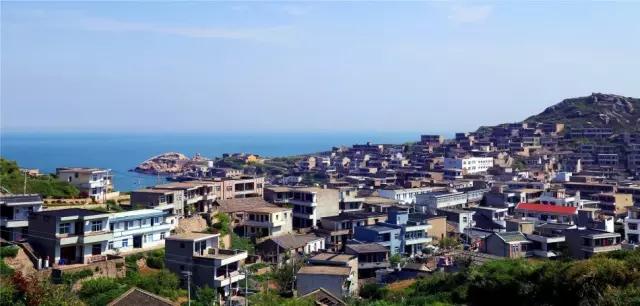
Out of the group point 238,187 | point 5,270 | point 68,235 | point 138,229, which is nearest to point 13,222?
point 68,235

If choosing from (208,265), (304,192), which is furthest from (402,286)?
(304,192)

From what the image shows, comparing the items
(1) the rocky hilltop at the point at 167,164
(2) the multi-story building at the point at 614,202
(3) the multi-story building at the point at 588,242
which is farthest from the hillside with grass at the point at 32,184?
(1) the rocky hilltop at the point at 167,164

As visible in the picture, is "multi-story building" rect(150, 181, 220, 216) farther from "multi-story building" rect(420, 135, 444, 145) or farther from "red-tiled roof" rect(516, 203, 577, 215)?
"multi-story building" rect(420, 135, 444, 145)

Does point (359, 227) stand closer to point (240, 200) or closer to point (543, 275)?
point (240, 200)

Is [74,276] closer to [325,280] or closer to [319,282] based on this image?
[319,282]

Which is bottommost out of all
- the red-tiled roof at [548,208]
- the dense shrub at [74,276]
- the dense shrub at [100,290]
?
the dense shrub at [100,290]

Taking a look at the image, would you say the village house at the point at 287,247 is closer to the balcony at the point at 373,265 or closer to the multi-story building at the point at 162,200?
the balcony at the point at 373,265

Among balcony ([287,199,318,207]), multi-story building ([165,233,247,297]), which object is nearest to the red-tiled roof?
balcony ([287,199,318,207])
